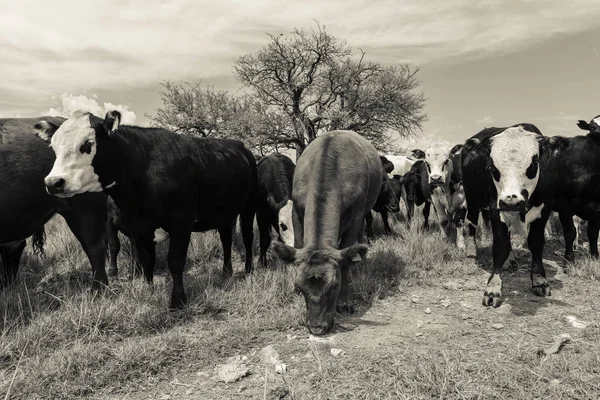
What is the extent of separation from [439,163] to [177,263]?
18.5 feet

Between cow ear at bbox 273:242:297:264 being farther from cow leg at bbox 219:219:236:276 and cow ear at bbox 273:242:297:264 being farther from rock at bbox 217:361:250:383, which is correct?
cow leg at bbox 219:219:236:276

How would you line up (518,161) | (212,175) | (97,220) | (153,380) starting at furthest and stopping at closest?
(212,175), (97,220), (518,161), (153,380)

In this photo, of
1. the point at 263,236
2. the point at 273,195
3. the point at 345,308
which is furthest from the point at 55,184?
the point at 263,236

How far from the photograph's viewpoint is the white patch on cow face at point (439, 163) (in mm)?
8125

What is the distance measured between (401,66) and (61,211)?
28721 millimetres

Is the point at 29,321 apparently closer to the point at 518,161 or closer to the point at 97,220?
the point at 97,220

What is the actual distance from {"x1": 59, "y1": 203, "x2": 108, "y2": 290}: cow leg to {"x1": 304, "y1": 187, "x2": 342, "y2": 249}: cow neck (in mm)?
2565

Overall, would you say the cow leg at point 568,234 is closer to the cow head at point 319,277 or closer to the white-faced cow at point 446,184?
the white-faced cow at point 446,184

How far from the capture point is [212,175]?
558cm

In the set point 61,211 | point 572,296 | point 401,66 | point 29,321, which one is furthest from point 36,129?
point 401,66

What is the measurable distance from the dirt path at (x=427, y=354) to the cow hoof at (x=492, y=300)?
0.10 metres

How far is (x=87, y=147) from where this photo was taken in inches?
162

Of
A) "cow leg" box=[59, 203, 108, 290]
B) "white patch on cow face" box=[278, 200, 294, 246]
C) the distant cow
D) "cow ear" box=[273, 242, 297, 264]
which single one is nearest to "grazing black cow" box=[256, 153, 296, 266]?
"white patch on cow face" box=[278, 200, 294, 246]

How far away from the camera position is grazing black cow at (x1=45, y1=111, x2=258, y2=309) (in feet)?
13.3
